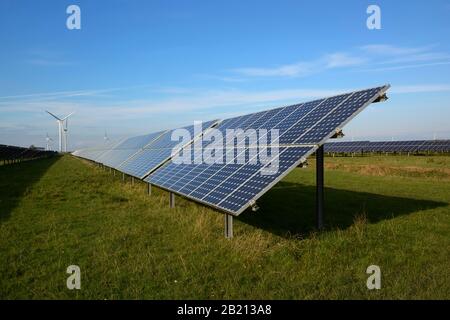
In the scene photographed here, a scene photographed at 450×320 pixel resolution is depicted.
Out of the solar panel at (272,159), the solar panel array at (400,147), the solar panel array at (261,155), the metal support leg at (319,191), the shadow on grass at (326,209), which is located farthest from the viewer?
the solar panel array at (400,147)

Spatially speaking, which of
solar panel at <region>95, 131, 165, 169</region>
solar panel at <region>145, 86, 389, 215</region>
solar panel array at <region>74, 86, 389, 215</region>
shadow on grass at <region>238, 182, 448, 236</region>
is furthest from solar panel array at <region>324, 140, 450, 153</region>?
solar panel at <region>145, 86, 389, 215</region>

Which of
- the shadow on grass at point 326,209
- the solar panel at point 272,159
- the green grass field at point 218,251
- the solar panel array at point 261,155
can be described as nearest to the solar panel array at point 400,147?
the shadow on grass at point 326,209

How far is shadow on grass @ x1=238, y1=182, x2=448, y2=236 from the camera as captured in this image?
36.5ft

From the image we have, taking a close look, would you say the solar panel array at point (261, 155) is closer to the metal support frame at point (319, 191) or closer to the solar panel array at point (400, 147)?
the metal support frame at point (319, 191)

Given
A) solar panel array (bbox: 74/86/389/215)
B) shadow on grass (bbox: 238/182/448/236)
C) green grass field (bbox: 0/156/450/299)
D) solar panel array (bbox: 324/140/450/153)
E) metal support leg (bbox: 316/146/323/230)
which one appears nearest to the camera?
green grass field (bbox: 0/156/450/299)

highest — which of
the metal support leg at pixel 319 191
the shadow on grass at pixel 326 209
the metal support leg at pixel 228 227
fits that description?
the metal support leg at pixel 319 191

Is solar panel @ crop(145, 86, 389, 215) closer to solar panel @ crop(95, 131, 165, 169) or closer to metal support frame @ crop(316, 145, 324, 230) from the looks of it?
metal support frame @ crop(316, 145, 324, 230)

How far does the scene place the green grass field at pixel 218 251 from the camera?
6.42 meters

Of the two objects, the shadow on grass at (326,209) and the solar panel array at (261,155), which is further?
the shadow on grass at (326,209)

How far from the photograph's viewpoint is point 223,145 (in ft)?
46.5

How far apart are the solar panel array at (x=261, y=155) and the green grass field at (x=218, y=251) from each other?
3.01 feet

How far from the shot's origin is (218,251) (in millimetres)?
8305

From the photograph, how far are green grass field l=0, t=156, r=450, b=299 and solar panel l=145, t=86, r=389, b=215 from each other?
2.88ft
